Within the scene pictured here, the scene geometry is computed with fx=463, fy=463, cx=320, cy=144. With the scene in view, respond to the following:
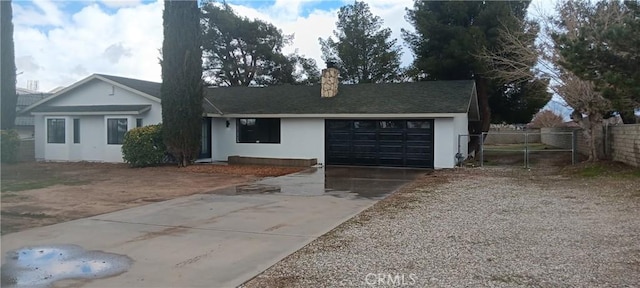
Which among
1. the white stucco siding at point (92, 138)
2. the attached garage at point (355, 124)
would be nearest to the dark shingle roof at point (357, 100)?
the attached garage at point (355, 124)

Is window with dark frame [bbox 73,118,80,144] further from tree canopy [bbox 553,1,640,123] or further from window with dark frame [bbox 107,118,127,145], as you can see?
tree canopy [bbox 553,1,640,123]

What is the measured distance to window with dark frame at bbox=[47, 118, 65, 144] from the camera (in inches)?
811

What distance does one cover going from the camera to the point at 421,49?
82.8ft

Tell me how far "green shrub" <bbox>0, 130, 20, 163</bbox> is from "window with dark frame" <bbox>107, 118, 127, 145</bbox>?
3794mm

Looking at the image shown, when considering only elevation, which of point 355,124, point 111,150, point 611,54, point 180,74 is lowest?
point 111,150

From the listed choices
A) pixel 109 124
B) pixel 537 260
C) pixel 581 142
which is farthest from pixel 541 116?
pixel 537 260

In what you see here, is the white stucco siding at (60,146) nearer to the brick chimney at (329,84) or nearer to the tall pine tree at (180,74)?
the tall pine tree at (180,74)

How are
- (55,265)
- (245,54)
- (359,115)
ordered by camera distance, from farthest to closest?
(245,54) → (359,115) → (55,265)

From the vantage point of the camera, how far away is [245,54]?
121ft

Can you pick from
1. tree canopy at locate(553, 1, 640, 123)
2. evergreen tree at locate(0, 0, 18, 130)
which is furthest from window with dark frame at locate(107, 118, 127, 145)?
tree canopy at locate(553, 1, 640, 123)

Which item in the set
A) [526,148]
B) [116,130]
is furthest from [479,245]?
[116,130]

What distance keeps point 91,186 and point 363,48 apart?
1043 inches

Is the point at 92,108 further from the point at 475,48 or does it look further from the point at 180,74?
the point at 475,48

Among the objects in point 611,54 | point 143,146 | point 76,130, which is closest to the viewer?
point 611,54
